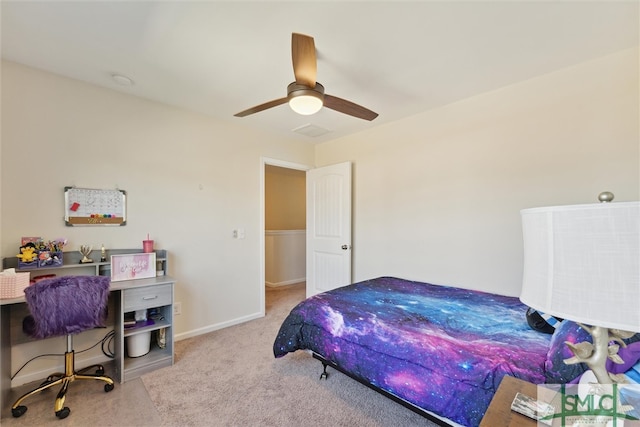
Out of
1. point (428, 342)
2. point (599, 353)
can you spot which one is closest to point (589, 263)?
point (599, 353)

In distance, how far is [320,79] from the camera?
7.77 feet

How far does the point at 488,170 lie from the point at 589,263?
2295mm

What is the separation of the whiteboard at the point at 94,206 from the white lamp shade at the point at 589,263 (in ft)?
10.0

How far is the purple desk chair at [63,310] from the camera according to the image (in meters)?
1.77

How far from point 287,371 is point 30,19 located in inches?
118

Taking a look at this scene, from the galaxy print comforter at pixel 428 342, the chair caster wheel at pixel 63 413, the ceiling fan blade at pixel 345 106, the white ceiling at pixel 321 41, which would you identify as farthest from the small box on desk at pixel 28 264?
the ceiling fan blade at pixel 345 106

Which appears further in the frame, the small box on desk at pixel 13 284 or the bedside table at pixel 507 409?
the small box on desk at pixel 13 284

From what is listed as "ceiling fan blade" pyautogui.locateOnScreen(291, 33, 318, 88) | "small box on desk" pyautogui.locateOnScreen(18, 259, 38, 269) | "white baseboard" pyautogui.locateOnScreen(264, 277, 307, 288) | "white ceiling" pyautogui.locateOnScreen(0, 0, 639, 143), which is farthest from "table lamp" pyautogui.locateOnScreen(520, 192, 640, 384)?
"white baseboard" pyautogui.locateOnScreen(264, 277, 307, 288)

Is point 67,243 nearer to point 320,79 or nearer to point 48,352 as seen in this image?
point 48,352

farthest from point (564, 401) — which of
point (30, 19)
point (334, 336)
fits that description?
point (30, 19)

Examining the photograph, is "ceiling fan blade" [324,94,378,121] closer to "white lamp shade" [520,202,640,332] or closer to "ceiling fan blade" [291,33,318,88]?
"ceiling fan blade" [291,33,318,88]

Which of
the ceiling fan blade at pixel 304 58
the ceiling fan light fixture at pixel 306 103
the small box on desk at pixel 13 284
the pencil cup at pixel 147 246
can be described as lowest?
the small box on desk at pixel 13 284

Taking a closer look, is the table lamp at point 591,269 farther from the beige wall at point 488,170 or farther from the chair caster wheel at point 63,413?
the chair caster wheel at point 63,413

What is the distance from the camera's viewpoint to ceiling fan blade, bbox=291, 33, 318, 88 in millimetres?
1506
